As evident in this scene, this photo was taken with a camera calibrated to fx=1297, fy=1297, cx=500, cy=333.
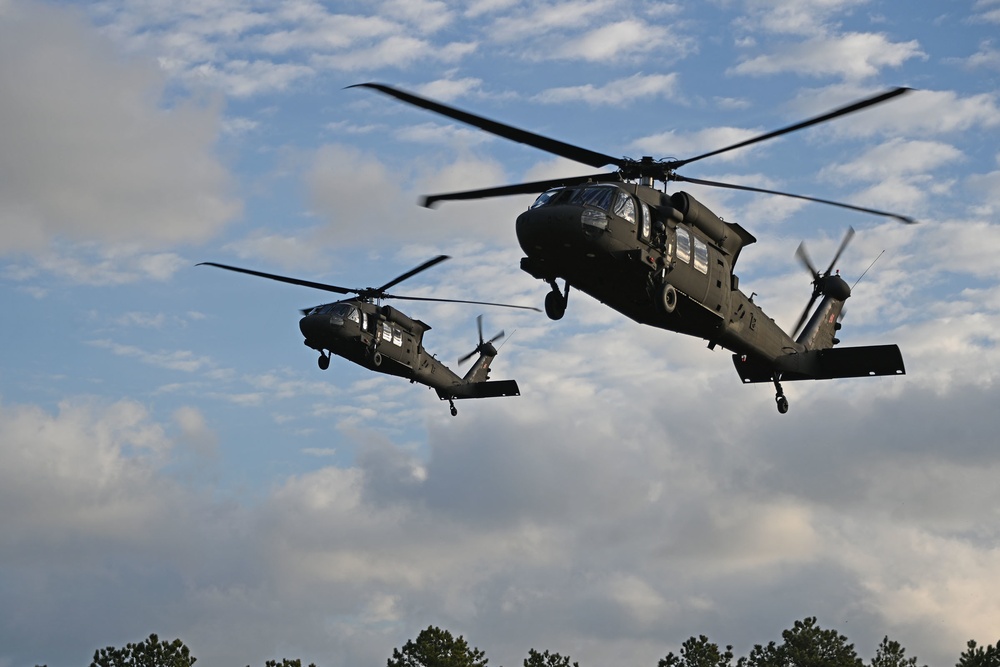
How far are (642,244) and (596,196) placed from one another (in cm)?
138

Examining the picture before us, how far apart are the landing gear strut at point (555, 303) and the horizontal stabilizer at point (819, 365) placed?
246 inches

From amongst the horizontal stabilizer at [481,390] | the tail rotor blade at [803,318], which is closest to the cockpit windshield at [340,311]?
the horizontal stabilizer at [481,390]

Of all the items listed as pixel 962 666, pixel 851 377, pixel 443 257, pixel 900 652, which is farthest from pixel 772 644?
pixel 851 377

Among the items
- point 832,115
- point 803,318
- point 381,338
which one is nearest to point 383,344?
point 381,338

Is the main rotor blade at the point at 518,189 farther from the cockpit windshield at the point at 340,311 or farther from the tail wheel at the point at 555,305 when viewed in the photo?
the cockpit windshield at the point at 340,311

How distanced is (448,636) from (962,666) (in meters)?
32.1

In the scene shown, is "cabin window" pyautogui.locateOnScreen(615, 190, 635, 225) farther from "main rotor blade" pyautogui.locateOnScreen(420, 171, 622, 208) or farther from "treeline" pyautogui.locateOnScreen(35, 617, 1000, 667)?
"treeline" pyautogui.locateOnScreen(35, 617, 1000, 667)

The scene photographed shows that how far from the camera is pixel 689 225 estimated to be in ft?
92.2

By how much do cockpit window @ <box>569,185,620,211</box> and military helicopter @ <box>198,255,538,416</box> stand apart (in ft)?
68.9

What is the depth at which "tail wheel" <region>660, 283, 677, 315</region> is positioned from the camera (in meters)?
26.9

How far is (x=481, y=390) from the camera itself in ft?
168

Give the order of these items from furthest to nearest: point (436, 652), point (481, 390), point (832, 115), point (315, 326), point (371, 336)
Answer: point (436, 652) → point (481, 390) → point (371, 336) → point (315, 326) → point (832, 115)

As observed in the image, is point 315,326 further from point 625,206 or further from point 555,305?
point 625,206

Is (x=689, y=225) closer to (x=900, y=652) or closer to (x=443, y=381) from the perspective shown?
(x=443, y=381)
